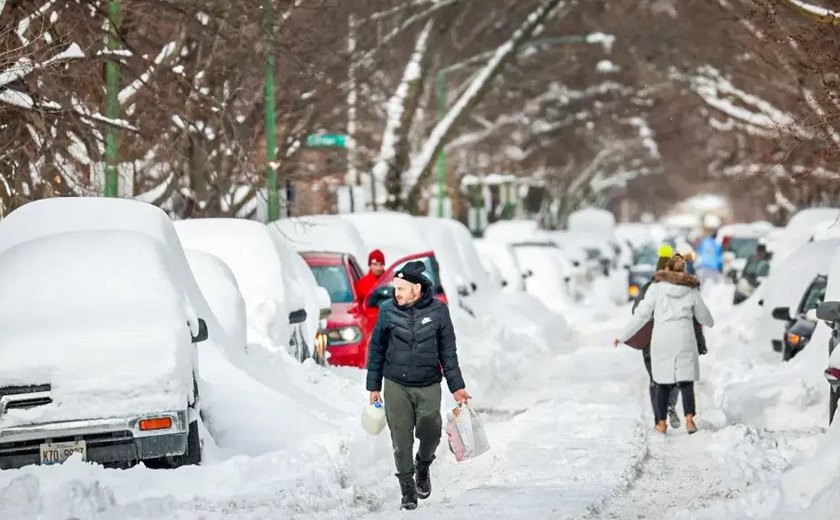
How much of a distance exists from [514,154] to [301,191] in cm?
3872

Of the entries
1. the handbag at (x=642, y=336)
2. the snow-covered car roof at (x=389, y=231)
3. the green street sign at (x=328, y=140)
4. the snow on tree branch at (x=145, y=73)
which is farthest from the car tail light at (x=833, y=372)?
the green street sign at (x=328, y=140)

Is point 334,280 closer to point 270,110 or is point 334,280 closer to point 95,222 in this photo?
point 270,110

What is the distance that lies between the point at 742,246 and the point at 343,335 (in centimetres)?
2757

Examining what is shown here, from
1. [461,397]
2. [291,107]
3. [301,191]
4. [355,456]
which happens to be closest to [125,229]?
[355,456]

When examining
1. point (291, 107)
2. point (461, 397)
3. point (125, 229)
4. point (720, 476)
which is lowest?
point (720, 476)

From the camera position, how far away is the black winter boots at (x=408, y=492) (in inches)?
405

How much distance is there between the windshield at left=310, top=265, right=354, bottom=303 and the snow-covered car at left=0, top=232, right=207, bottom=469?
25.7 ft

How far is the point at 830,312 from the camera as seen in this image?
1246 cm

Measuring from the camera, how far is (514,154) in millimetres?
71000

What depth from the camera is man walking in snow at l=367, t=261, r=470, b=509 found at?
10352 mm

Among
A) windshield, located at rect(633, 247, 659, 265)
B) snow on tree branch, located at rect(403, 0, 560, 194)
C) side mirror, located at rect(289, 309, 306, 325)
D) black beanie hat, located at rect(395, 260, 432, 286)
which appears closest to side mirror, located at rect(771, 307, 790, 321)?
side mirror, located at rect(289, 309, 306, 325)

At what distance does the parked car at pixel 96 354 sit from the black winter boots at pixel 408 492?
141 centimetres

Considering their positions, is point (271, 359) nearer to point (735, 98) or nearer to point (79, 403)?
point (79, 403)

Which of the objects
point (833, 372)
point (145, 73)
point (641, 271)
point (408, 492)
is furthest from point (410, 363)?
point (641, 271)
